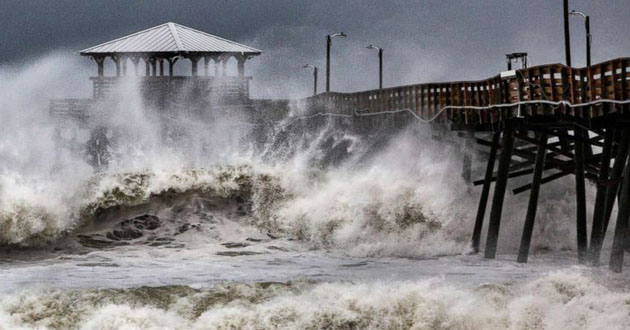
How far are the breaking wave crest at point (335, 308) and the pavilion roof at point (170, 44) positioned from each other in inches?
1057

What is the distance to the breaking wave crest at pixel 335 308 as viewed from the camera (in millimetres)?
17141

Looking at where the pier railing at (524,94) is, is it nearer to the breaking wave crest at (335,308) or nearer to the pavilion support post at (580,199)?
the pavilion support post at (580,199)

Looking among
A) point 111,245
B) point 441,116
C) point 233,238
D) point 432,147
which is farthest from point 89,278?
point 432,147

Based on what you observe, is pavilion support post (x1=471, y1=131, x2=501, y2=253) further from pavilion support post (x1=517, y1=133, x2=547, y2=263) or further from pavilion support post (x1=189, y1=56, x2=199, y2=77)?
pavilion support post (x1=189, y1=56, x2=199, y2=77)

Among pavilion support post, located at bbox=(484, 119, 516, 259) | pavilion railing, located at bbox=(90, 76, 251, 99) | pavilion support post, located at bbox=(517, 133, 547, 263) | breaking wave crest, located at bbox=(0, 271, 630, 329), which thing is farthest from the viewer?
pavilion railing, located at bbox=(90, 76, 251, 99)

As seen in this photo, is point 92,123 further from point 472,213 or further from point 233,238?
point 472,213

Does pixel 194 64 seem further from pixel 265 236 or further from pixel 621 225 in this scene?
pixel 621 225

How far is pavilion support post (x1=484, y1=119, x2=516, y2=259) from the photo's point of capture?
2502cm

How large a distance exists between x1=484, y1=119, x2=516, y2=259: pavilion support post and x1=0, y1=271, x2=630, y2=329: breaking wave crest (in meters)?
6.19

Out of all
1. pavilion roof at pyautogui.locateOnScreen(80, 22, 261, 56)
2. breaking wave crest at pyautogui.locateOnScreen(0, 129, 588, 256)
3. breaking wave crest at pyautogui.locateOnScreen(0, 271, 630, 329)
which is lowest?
breaking wave crest at pyautogui.locateOnScreen(0, 271, 630, 329)

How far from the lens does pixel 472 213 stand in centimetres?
2875

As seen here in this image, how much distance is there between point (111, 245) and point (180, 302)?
10.5 meters

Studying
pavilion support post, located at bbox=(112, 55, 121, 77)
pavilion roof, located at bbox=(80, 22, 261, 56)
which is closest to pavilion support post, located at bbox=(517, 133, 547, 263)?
pavilion roof, located at bbox=(80, 22, 261, 56)

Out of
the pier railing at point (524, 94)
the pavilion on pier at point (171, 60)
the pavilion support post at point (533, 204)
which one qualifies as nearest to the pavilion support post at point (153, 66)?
the pavilion on pier at point (171, 60)
